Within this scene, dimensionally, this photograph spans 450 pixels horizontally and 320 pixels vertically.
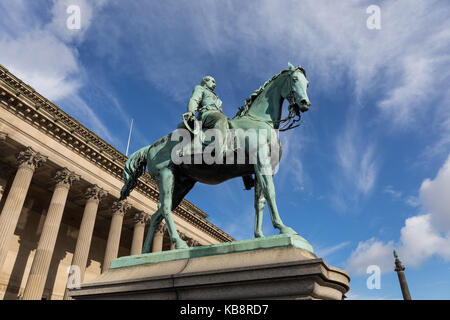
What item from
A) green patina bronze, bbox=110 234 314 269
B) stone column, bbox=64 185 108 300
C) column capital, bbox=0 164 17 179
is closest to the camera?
green patina bronze, bbox=110 234 314 269

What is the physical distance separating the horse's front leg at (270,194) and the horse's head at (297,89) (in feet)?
4.19

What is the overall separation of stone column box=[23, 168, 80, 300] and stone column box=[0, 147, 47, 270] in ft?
6.22

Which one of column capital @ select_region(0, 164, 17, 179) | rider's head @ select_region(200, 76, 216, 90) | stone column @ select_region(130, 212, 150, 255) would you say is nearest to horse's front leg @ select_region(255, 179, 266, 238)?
rider's head @ select_region(200, 76, 216, 90)

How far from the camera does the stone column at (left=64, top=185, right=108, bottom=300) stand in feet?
72.3

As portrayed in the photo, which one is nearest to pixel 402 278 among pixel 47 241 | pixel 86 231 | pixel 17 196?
pixel 86 231

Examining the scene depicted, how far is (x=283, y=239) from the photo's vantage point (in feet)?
13.3

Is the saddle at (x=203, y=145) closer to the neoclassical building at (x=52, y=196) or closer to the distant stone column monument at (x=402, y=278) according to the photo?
the neoclassical building at (x=52, y=196)

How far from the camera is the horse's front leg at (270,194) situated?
443 centimetres

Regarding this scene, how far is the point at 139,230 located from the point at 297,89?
25.3 metres

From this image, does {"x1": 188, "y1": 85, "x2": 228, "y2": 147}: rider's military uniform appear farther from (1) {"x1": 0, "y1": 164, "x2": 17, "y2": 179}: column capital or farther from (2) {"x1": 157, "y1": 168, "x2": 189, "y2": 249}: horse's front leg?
(1) {"x1": 0, "y1": 164, "x2": 17, "y2": 179}: column capital

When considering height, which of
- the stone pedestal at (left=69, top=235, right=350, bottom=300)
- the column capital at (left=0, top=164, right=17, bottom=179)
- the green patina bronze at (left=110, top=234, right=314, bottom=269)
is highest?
the column capital at (left=0, top=164, right=17, bottom=179)

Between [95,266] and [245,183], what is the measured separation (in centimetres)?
2977

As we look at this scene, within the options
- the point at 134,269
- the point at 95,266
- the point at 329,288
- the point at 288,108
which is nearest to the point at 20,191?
the point at 95,266

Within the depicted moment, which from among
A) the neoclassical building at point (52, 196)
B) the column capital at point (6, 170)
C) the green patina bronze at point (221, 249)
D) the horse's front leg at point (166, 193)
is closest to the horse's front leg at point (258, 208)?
the green patina bronze at point (221, 249)
